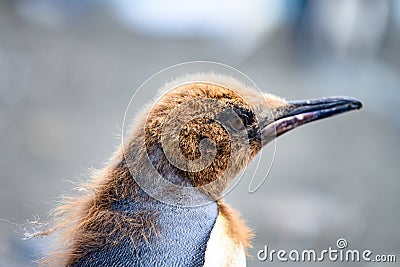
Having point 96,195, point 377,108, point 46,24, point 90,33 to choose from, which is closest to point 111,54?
point 90,33

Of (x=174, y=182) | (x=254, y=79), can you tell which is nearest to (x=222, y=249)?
(x=174, y=182)

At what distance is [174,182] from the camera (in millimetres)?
562

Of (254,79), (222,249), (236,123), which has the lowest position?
(254,79)

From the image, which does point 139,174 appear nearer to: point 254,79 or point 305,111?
A: point 305,111

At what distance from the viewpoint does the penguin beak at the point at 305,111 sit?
617 millimetres

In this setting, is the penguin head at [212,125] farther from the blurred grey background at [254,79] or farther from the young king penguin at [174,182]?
the blurred grey background at [254,79]

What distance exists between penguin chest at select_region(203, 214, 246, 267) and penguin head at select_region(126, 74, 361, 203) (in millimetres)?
34

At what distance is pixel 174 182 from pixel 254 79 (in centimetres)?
191

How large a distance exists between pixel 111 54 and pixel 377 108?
1.20 metres

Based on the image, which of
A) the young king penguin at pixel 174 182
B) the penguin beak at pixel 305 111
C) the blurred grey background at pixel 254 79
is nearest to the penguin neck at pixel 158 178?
the young king penguin at pixel 174 182

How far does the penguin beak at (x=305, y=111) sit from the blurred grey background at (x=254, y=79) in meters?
0.52

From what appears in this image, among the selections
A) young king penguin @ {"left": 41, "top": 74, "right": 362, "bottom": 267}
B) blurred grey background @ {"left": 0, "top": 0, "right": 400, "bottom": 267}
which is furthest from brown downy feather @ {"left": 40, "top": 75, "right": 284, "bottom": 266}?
blurred grey background @ {"left": 0, "top": 0, "right": 400, "bottom": 267}

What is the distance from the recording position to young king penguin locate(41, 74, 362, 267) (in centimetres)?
56

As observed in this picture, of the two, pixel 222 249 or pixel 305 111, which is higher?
pixel 305 111
